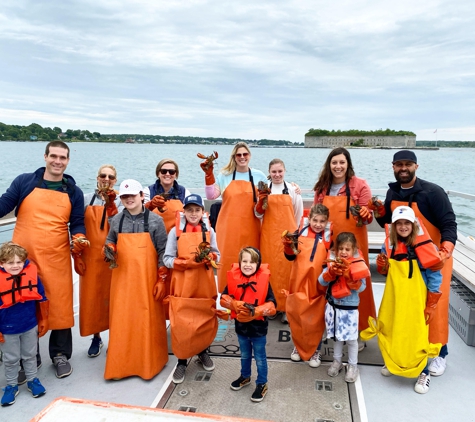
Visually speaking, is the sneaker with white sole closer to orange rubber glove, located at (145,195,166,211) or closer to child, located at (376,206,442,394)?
child, located at (376,206,442,394)

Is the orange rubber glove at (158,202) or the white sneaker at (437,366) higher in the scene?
the orange rubber glove at (158,202)

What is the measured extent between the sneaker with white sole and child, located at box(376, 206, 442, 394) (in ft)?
1.26

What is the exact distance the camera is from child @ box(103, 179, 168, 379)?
319cm

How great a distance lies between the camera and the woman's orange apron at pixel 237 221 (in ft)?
13.5

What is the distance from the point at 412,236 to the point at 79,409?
251 centimetres

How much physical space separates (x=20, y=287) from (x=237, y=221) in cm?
208

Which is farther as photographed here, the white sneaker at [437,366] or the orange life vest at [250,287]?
the white sneaker at [437,366]

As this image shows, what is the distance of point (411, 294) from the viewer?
3.03m

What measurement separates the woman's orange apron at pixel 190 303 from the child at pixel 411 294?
1.47m

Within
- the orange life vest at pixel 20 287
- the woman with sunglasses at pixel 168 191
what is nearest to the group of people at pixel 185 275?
the orange life vest at pixel 20 287

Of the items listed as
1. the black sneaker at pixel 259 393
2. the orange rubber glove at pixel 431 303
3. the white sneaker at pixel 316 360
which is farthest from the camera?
the white sneaker at pixel 316 360

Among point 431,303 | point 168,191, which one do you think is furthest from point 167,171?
point 431,303

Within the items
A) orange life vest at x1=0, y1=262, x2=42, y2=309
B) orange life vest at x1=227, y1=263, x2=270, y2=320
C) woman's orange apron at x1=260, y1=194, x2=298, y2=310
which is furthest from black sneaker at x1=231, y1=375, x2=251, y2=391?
orange life vest at x1=0, y1=262, x2=42, y2=309

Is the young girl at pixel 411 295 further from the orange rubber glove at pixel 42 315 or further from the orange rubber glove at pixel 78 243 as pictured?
the orange rubber glove at pixel 42 315
